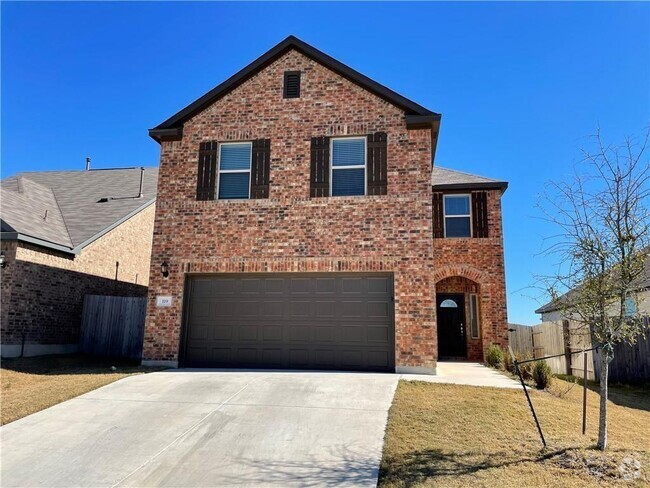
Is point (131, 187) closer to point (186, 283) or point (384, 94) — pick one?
point (186, 283)

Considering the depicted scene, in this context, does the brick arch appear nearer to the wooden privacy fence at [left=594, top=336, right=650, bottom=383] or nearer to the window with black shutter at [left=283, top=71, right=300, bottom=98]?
the wooden privacy fence at [left=594, top=336, right=650, bottom=383]

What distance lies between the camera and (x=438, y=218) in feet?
52.1

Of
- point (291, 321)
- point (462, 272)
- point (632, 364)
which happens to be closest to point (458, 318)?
point (462, 272)

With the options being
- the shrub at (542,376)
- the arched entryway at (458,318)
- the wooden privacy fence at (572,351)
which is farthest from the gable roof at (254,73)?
the wooden privacy fence at (572,351)

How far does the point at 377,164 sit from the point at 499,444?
285 inches

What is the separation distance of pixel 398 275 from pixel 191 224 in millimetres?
5399

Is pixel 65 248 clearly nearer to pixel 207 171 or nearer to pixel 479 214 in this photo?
pixel 207 171

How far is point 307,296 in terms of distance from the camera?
11.3m

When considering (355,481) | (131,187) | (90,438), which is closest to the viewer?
(355,481)

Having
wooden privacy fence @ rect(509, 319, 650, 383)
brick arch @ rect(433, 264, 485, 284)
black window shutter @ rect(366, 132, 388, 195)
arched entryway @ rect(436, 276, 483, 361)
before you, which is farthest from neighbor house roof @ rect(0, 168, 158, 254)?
wooden privacy fence @ rect(509, 319, 650, 383)

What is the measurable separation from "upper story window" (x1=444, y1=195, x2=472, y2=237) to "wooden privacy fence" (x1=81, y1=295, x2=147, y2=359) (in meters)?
10.0

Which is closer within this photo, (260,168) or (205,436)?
(205,436)

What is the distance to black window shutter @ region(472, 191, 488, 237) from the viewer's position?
15578 millimetres

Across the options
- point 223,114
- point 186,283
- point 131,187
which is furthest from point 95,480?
point 131,187
